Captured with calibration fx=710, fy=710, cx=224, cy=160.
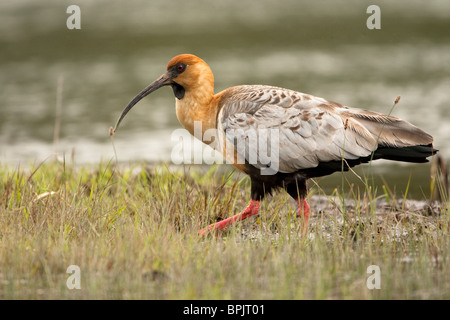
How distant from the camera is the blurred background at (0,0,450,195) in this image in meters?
10.7

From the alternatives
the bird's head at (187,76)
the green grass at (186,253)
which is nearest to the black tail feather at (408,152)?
the green grass at (186,253)

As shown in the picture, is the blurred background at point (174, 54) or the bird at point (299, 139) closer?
the bird at point (299, 139)

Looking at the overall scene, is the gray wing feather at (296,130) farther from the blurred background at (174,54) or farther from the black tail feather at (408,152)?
the blurred background at (174,54)

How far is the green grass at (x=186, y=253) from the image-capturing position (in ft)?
14.0

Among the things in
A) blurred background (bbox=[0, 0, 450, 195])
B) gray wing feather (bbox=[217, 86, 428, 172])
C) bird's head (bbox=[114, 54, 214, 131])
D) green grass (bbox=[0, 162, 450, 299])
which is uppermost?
blurred background (bbox=[0, 0, 450, 195])

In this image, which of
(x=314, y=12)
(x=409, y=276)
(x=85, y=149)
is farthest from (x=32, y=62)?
(x=409, y=276)

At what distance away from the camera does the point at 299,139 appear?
5.91 metres

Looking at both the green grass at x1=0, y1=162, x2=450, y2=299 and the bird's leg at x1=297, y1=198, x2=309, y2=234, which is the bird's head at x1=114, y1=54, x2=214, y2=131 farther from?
the bird's leg at x1=297, y1=198, x2=309, y2=234

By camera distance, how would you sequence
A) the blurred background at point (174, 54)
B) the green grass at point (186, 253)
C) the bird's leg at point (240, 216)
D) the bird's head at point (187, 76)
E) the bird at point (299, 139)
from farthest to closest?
the blurred background at point (174, 54), the bird's head at point (187, 76), the bird at point (299, 139), the bird's leg at point (240, 216), the green grass at point (186, 253)

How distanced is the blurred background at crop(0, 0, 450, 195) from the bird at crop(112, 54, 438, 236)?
336cm

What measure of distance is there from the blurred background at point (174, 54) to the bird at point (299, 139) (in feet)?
11.0

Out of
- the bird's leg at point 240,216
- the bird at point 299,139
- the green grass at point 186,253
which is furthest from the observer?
the bird at point 299,139

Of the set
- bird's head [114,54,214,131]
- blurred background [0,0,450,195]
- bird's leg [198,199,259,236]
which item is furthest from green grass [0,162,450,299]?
blurred background [0,0,450,195]
